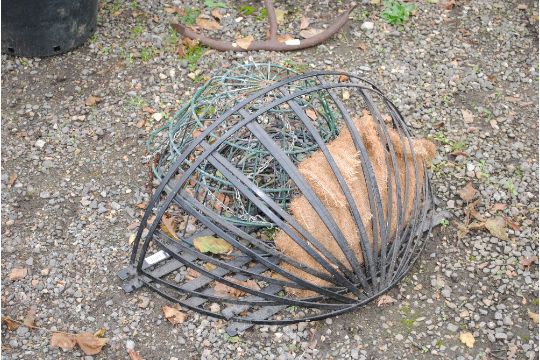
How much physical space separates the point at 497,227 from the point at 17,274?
293cm

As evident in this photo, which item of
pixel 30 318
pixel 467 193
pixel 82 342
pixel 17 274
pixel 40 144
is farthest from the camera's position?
pixel 40 144

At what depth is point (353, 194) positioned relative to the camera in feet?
12.7

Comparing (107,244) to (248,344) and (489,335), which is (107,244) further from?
(489,335)

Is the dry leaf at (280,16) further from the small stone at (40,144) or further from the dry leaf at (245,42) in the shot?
the small stone at (40,144)

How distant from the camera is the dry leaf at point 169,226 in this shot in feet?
13.7

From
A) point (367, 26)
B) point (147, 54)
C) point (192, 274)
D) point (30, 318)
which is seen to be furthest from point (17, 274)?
point (367, 26)

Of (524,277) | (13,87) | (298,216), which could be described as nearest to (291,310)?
(298,216)

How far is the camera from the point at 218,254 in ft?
13.5

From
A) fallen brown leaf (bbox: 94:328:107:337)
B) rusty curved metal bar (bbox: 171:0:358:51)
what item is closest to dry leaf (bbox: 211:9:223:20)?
rusty curved metal bar (bbox: 171:0:358:51)

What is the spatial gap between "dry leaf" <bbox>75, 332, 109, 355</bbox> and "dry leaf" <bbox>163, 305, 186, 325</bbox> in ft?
1.17

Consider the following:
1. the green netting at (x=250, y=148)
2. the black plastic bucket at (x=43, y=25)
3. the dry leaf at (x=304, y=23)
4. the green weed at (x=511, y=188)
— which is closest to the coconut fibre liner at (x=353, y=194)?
the green netting at (x=250, y=148)

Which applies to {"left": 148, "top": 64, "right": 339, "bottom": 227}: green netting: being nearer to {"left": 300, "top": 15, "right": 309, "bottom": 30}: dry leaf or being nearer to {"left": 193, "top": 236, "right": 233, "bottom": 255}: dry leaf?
{"left": 193, "top": 236, "right": 233, "bottom": 255}: dry leaf

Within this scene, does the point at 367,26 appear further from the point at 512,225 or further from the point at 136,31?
the point at 512,225

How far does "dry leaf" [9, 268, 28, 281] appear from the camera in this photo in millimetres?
4062
